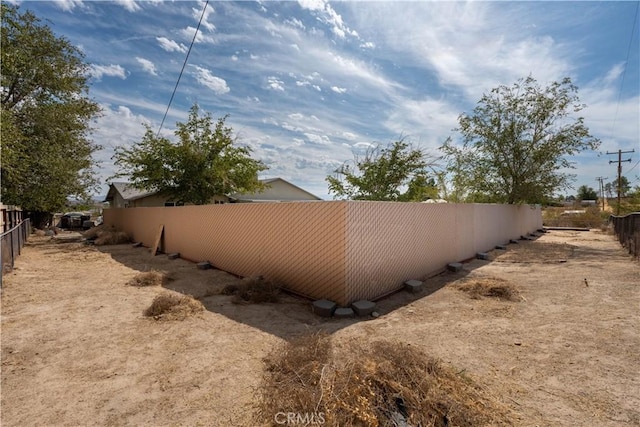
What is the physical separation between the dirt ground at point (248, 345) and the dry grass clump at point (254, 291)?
0.18 metres

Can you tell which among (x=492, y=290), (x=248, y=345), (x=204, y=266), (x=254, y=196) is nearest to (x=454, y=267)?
(x=492, y=290)

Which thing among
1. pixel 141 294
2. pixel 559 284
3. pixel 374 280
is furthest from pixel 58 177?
pixel 559 284

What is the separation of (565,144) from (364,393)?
49.5 feet

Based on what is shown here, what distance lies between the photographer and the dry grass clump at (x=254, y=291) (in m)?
4.88

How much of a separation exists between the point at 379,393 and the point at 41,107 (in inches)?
633

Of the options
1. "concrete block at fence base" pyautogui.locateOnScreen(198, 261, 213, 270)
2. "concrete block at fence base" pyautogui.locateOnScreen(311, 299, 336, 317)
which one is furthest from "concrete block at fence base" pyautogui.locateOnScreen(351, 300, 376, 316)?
"concrete block at fence base" pyautogui.locateOnScreen(198, 261, 213, 270)

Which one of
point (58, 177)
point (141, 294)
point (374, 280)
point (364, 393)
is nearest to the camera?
point (364, 393)

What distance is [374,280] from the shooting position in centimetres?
484

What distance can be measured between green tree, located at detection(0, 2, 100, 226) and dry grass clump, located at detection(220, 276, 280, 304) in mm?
10542

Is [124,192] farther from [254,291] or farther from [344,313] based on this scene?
[344,313]

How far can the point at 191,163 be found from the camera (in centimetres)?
1265

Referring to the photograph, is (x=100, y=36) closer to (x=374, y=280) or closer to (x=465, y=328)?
(x=374, y=280)

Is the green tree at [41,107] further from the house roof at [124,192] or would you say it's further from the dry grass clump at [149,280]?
the dry grass clump at [149,280]

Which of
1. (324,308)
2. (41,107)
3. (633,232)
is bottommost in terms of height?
(324,308)
